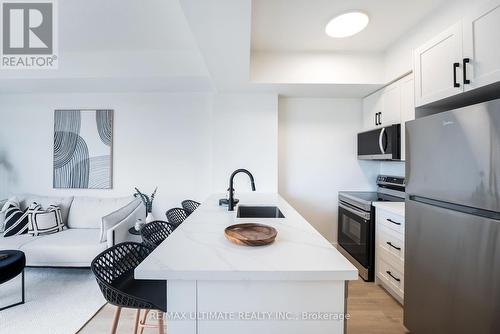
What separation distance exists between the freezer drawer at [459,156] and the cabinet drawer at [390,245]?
74 centimetres

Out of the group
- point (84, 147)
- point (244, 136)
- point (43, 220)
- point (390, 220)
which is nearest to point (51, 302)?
point (43, 220)

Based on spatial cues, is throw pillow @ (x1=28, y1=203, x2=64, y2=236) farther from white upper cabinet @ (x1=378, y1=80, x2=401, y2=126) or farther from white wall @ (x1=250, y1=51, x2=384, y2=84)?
white upper cabinet @ (x1=378, y1=80, x2=401, y2=126)

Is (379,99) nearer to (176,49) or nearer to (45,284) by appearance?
Answer: (176,49)

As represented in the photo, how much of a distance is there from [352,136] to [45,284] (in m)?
4.03

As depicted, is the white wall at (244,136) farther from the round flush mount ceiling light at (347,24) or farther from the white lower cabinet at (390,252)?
the white lower cabinet at (390,252)

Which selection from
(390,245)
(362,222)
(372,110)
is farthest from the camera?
(372,110)

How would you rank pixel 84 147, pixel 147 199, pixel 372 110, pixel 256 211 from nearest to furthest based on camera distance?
pixel 256 211, pixel 372 110, pixel 147 199, pixel 84 147

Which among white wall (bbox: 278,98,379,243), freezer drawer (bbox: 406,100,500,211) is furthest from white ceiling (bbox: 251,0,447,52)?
freezer drawer (bbox: 406,100,500,211)

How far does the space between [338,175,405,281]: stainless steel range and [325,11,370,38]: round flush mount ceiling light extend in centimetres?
171

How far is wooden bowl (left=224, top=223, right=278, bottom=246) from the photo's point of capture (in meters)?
1.01

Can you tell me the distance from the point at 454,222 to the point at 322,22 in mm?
1900

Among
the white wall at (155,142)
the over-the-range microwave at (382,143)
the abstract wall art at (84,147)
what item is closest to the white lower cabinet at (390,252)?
the over-the-range microwave at (382,143)

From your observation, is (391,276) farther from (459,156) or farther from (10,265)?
(10,265)

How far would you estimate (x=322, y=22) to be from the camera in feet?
6.97
